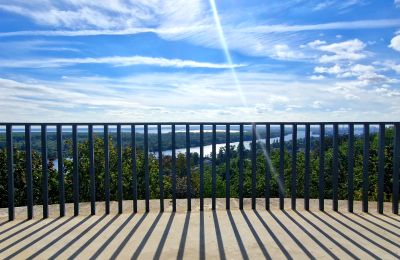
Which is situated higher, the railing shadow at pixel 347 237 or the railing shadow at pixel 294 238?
the railing shadow at pixel 294 238

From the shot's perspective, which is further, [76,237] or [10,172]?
[10,172]

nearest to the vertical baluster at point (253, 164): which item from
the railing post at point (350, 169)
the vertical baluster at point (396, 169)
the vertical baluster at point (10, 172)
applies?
the railing post at point (350, 169)

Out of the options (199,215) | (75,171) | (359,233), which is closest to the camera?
(359,233)

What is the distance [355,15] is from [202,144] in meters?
4.25

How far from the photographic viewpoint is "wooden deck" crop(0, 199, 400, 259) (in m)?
2.41

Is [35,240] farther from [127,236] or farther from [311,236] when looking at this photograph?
[311,236]

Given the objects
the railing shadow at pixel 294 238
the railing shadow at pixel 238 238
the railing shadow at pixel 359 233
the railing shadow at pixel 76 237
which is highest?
the railing shadow at pixel 76 237

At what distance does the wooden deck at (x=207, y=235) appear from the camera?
2.41 m

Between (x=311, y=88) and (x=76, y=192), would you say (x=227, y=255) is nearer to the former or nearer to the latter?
(x=76, y=192)

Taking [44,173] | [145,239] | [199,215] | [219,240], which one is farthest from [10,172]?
[219,240]

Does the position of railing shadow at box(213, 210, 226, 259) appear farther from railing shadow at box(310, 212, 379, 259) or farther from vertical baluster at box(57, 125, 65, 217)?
vertical baluster at box(57, 125, 65, 217)

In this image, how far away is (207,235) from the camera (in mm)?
2811

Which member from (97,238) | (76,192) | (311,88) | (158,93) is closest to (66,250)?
(97,238)

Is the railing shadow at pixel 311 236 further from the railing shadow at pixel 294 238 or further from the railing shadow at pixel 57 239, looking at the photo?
the railing shadow at pixel 57 239
